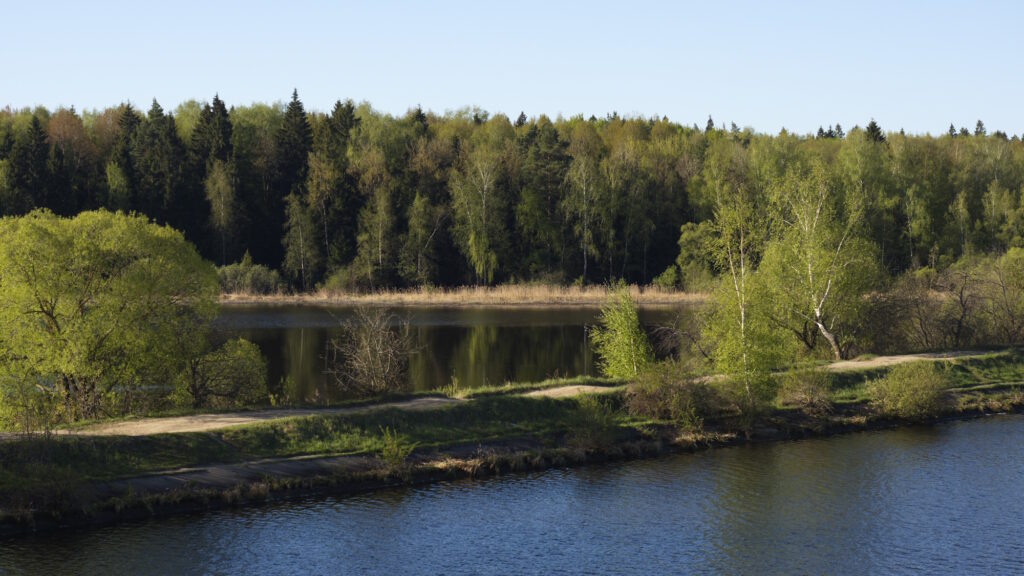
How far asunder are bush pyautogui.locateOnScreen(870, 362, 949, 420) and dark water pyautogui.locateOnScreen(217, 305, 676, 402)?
55.2 ft

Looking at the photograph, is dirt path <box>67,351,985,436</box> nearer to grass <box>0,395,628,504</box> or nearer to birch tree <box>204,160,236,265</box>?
grass <box>0,395,628,504</box>

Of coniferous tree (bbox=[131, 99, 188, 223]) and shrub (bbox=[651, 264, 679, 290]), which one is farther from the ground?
coniferous tree (bbox=[131, 99, 188, 223])

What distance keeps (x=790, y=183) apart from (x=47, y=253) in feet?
132

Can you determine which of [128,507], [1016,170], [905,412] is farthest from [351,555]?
[1016,170]

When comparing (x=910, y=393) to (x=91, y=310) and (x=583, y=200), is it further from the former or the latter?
(x=583, y=200)

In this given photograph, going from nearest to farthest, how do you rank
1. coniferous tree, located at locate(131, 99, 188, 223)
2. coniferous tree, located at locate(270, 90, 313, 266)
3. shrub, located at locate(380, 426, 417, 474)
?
shrub, located at locate(380, 426, 417, 474)
coniferous tree, located at locate(131, 99, 188, 223)
coniferous tree, located at locate(270, 90, 313, 266)

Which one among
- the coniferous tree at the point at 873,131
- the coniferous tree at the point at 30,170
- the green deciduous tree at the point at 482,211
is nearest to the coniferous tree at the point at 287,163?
the green deciduous tree at the point at 482,211

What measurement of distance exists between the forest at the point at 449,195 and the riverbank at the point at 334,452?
6488 centimetres

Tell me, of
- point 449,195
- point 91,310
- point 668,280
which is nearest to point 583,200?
point 668,280

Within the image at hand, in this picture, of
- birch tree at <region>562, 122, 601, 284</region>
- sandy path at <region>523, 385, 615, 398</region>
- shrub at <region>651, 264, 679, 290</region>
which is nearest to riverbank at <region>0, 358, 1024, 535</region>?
sandy path at <region>523, 385, 615, 398</region>

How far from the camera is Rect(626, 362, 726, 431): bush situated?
41.2 m

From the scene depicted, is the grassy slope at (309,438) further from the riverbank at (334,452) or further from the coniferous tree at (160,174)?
the coniferous tree at (160,174)

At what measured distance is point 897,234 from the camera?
113312 mm

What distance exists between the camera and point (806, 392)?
4472 cm
